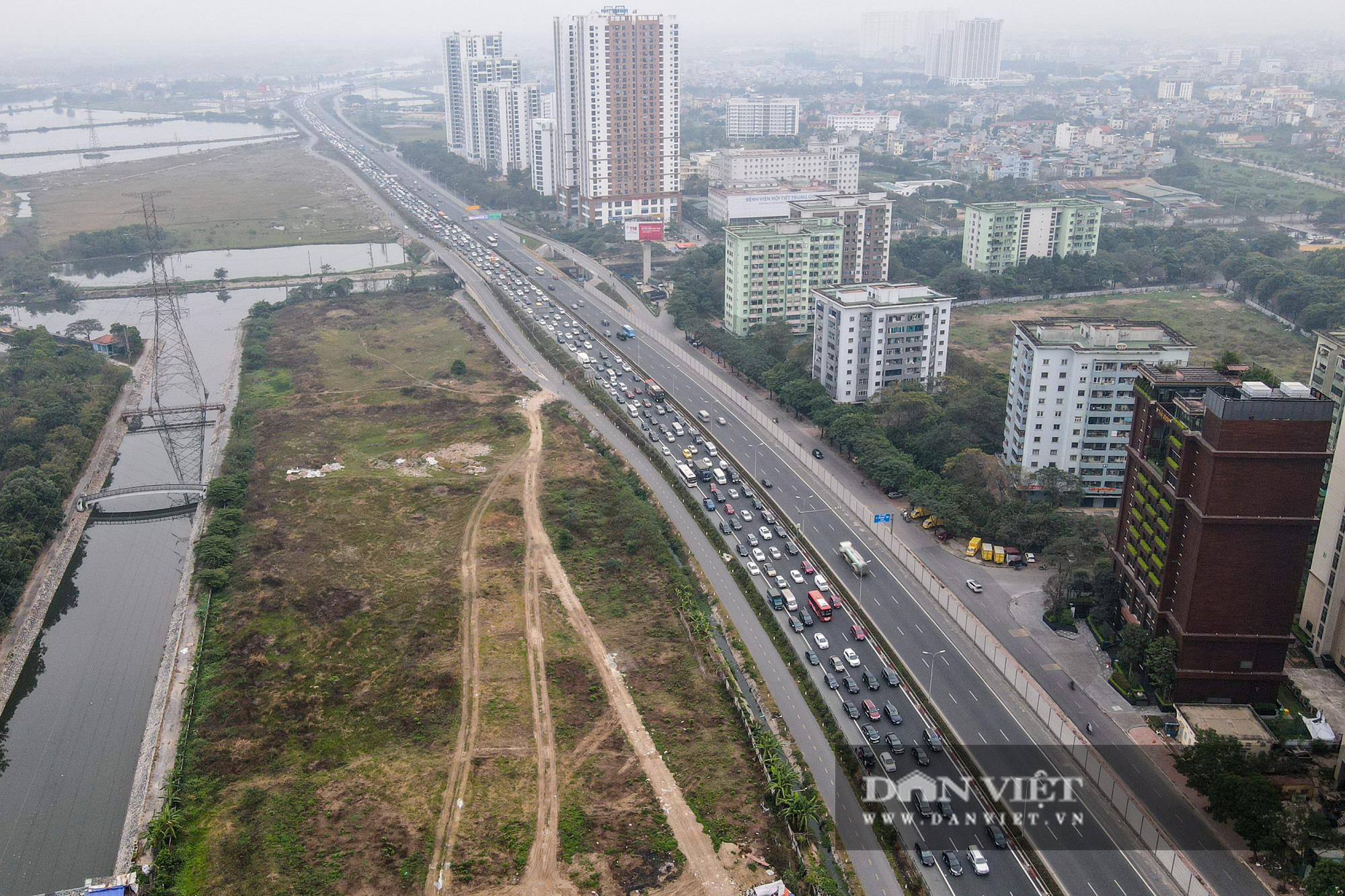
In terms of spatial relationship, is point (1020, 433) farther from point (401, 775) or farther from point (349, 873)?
point (349, 873)

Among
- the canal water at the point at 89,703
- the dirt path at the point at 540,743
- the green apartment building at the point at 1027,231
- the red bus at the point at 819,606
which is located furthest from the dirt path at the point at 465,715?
the green apartment building at the point at 1027,231

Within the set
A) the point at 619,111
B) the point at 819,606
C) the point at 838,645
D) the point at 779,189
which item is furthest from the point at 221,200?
the point at 838,645

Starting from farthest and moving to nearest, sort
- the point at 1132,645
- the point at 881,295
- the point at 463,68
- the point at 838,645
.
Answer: the point at 463,68 → the point at 881,295 → the point at 838,645 → the point at 1132,645

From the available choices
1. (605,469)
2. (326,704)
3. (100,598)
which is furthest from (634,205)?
(326,704)

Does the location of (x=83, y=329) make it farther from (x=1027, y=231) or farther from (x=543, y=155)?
(x=1027, y=231)

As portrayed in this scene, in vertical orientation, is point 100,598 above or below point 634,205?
below

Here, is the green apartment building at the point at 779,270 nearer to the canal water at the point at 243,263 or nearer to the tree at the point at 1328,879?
the canal water at the point at 243,263
